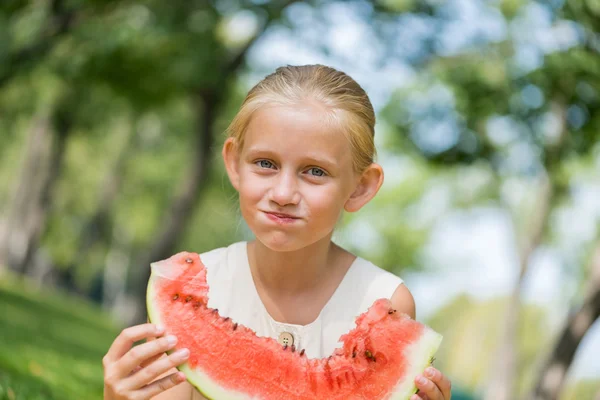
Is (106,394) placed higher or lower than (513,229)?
higher

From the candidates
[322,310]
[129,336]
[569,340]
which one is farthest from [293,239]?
[569,340]

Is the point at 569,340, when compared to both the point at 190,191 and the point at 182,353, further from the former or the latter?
the point at 190,191

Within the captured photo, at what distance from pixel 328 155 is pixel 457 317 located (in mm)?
37272

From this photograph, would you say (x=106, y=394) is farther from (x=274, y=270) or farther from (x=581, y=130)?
(x=581, y=130)

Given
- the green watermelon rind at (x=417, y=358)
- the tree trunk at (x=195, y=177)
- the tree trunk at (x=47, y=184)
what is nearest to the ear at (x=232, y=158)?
the green watermelon rind at (x=417, y=358)

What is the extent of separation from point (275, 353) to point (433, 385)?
1.53 ft

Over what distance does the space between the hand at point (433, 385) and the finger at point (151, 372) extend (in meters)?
0.63

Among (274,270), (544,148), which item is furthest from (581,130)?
(274,270)

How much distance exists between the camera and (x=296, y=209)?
208 centimetres

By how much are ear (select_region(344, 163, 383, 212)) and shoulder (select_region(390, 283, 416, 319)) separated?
0.29 metres

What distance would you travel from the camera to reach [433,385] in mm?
1948

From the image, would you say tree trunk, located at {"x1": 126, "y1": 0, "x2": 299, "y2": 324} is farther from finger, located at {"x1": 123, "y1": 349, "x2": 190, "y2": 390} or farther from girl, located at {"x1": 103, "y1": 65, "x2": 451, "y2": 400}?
finger, located at {"x1": 123, "y1": 349, "x2": 190, "y2": 390}

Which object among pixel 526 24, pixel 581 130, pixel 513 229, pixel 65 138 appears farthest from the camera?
pixel 65 138

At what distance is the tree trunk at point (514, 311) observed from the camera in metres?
11.5
